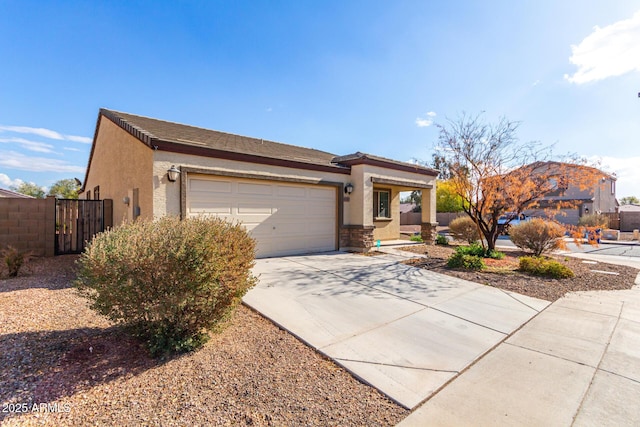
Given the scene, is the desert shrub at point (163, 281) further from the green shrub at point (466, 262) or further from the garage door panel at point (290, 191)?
the green shrub at point (466, 262)

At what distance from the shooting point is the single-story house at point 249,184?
24.1ft

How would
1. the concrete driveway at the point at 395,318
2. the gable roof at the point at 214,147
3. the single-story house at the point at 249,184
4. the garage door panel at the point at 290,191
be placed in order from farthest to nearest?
the garage door panel at the point at 290,191, the gable roof at the point at 214,147, the single-story house at the point at 249,184, the concrete driveway at the point at 395,318

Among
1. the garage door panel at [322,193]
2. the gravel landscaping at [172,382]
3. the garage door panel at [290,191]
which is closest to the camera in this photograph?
the gravel landscaping at [172,382]

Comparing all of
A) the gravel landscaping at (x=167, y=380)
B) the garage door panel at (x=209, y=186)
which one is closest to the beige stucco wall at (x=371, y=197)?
the garage door panel at (x=209, y=186)

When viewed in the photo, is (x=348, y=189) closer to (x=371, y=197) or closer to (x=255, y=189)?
(x=371, y=197)

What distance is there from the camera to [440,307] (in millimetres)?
4992

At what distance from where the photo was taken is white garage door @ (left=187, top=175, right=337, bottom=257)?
8000 mm

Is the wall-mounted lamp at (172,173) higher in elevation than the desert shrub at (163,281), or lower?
higher

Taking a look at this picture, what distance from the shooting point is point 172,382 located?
2639 millimetres

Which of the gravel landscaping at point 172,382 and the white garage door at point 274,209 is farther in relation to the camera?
→ the white garage door at point 274,209

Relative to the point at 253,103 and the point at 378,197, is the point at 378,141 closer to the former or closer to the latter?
the point at 378,197

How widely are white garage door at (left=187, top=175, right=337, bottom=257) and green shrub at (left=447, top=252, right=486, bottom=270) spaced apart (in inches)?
172

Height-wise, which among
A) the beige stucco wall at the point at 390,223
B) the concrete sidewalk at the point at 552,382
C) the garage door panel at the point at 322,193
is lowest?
the concrete sidewalk at the point at 552,382

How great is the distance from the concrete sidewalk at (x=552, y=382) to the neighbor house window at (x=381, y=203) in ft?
30.2
